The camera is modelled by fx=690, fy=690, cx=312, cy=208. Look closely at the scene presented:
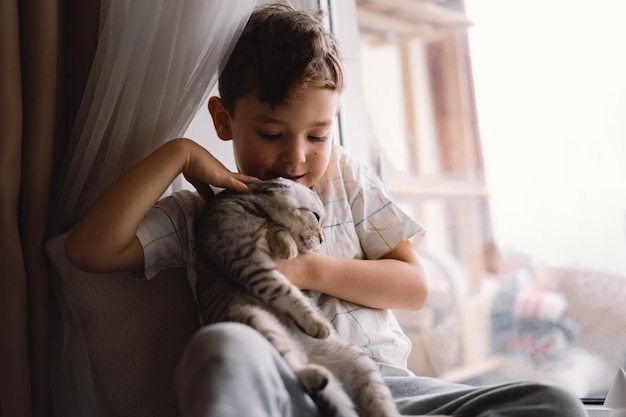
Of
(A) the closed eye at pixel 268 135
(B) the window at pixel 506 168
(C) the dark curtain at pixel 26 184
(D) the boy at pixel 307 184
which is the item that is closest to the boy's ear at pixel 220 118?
(D) the boy at pixel 307 184

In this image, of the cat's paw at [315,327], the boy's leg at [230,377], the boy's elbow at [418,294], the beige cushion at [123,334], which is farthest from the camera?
the boy's elbow at [418,294]

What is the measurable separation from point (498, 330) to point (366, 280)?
652 mm

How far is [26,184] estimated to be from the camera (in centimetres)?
131

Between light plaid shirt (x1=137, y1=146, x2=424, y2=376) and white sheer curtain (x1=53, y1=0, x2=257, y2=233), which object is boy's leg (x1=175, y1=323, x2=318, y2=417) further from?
white sheer curtain (x1=53, y1=0, x2=257, y2=233)

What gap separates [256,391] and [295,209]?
0.43m

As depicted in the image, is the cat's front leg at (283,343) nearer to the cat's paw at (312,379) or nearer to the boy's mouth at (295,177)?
the cat's paw at (312,379)

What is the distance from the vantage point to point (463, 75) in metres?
1.82

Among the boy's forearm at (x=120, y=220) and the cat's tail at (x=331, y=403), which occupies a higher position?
Result: the boy's forearm at (x=120, y=220)

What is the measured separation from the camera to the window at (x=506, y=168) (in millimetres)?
1634

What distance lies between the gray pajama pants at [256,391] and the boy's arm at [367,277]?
0.28 meters

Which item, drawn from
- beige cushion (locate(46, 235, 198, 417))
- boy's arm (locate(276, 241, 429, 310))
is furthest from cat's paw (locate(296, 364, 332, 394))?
beige cushion (locate(46, 235, 198, 417))

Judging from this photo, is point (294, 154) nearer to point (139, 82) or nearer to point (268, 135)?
point (268, 135)

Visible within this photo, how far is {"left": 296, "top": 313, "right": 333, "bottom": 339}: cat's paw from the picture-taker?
Result: 3.59 feet

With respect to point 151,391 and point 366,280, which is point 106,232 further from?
point 366,280
